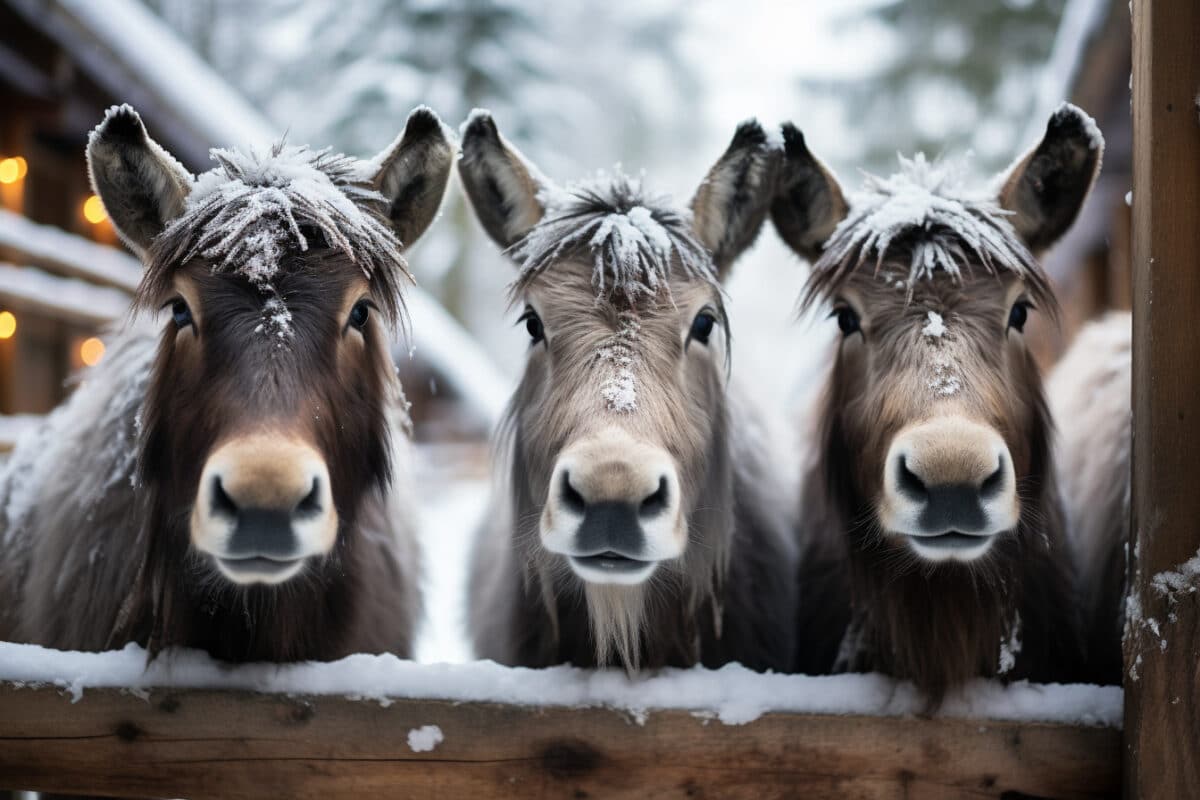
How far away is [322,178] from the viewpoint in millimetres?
3154

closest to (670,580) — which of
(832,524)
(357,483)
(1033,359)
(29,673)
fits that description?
(832,524)

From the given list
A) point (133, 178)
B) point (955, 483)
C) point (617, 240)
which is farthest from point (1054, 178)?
point (133, 178)

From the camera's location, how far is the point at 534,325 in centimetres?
344

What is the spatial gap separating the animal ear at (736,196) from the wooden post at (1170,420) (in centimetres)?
132

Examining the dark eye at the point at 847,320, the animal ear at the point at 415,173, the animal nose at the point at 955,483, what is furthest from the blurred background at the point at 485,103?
the animal nose at the point at 955,483

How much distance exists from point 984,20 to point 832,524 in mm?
15938

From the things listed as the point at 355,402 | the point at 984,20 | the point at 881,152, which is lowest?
the point at 355,402

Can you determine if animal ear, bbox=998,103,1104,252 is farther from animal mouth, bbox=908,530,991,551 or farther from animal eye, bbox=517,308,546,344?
animal eye, bbox=517,308,546,344

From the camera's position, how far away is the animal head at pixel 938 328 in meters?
2.72

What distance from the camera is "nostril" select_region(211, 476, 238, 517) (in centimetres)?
251

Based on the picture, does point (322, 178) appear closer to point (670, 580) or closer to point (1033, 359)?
point (670, 580)

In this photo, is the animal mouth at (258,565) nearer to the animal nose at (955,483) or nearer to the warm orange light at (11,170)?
the animal nose at (955,483)

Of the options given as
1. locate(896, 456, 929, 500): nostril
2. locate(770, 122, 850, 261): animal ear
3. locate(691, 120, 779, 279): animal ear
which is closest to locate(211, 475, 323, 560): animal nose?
locate(896, 456, 929, 500): nostril

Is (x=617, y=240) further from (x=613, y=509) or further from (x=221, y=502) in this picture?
(x=221, y=502)
